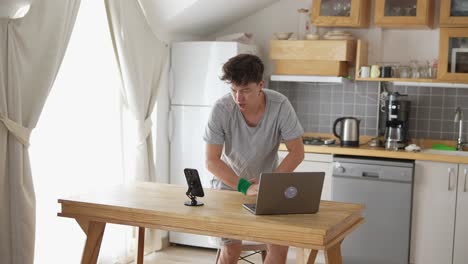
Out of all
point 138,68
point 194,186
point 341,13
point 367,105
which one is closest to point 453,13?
point 341,13

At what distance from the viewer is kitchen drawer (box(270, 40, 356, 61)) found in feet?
17.7

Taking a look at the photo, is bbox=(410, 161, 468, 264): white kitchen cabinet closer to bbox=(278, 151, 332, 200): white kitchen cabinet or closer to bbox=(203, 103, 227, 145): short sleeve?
bbox=(278, 151, 332, 200): white kitchen cabinet

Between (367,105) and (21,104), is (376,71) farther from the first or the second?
(21,104)

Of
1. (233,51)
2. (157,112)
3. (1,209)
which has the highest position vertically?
(233,51)

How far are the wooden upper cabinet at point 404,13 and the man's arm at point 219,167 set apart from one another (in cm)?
233

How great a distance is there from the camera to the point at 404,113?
5449 mm

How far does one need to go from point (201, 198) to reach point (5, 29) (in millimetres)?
1391

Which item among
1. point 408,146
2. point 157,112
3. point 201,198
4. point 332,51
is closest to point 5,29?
point 201,198

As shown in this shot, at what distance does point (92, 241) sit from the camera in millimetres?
3383

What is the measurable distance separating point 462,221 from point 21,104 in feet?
10.2

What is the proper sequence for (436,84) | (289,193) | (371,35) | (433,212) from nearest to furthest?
(289,193) < (433,212) < (436,84) < (371,35)

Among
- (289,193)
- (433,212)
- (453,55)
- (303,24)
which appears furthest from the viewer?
(303,24)

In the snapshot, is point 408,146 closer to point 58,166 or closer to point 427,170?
point 427,170

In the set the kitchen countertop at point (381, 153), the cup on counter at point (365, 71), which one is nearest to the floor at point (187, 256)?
the kitchen countertop at point (381, 153)
